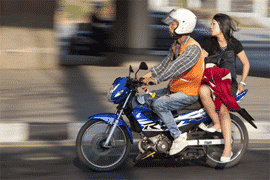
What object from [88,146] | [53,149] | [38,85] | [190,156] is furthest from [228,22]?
[38,85]

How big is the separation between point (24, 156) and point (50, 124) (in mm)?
1165

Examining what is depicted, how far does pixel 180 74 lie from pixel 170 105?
34 cm

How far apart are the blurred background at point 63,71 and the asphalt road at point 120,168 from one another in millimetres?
23

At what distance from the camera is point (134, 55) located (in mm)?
13391

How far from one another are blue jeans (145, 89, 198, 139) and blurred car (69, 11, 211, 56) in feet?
30.3

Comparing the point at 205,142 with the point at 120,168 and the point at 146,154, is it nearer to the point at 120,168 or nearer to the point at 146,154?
the point at 146,154

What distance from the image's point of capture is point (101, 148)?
5016mm

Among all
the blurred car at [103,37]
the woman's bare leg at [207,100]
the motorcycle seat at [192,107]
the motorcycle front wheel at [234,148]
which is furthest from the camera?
the blurred car at [103,37]

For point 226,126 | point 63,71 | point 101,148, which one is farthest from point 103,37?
point 226,126

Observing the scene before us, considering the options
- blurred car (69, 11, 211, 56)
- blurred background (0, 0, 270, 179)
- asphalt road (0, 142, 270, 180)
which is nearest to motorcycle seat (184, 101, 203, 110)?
asphalt road (0, 142, 270, 180)

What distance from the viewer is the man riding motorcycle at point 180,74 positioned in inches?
187

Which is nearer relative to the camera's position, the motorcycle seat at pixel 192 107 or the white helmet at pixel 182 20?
the white helmet at pixel 182 20

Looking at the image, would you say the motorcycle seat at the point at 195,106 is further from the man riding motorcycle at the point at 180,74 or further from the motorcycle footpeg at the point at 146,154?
the motorcycle footpeg at the point at 146,154


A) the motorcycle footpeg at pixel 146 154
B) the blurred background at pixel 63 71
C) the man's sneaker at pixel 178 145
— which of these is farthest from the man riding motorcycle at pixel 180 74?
the blurred background at pixel 63 71
